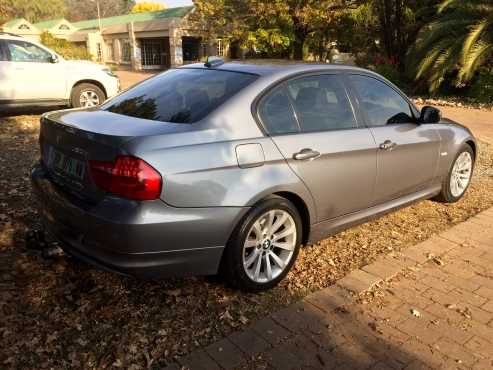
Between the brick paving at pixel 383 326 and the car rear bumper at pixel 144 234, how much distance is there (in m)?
0.56

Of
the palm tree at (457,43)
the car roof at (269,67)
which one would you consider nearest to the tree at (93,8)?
the palm tree at (457,43)

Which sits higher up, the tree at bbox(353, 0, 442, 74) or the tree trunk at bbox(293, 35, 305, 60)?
the tree at bbox(353, 0, 442, 74)

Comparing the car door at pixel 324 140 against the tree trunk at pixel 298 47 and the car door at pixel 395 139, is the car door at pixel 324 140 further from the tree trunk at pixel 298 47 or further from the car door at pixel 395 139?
the tree trunk at pixel 298 47

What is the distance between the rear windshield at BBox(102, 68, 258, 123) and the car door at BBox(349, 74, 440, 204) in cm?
123

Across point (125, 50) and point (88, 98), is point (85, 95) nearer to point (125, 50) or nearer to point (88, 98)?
point (88, 98)

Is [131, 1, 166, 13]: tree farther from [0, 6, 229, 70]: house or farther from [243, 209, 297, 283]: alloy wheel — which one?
[243, 209, 297, 283]: alloy wheel

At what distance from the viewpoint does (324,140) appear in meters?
3.60

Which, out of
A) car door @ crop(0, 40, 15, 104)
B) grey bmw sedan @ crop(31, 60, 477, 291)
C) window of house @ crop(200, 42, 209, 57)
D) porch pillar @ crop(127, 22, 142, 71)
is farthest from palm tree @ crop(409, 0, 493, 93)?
porch pillar @ crop(127, 22, 142, 71)

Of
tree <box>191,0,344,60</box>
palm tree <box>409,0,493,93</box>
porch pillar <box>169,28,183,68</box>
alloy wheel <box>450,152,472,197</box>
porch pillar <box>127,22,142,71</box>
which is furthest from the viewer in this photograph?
porch pillar <box>127,22,142,71</box>

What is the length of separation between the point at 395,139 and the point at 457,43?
41.9 ft

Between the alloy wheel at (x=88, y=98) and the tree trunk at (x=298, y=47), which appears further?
the tree trunk at (x=298, y=47)

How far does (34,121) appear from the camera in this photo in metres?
9.41

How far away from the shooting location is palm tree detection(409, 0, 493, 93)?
1448 centimetres

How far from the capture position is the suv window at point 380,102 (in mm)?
4137
